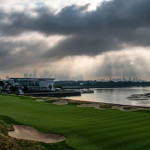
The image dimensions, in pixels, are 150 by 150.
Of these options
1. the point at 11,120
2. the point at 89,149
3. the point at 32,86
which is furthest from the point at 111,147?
the point at 32,86

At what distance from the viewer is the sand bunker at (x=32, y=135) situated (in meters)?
16.1

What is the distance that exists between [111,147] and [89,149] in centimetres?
144

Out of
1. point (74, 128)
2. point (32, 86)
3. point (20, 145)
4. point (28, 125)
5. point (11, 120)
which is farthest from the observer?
point (32, 86)

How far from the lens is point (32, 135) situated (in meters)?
17.6

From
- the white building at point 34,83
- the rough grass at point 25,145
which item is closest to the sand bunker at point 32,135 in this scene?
the rough grass at point 25,145

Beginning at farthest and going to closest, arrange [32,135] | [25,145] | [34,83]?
[34,83]
[32,135]
[25,145]

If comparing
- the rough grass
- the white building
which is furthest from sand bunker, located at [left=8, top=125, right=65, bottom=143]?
the white building

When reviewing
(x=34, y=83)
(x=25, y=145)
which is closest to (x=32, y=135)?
(x=25, y=145)

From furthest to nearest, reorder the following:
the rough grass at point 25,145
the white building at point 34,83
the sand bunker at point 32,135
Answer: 1. the white building at point 34,83
2. the sand bunker at point 32,135
3. the rough grass at point 25,145

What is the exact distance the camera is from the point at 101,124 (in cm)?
1934

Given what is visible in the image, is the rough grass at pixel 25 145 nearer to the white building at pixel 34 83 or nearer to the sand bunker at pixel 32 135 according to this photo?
the sand bunker at pixel 32 135

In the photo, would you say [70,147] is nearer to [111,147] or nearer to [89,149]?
[89,149]

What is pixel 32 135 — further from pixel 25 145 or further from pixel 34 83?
pixel 34 83

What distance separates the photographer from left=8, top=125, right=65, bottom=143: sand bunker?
53.0ft
